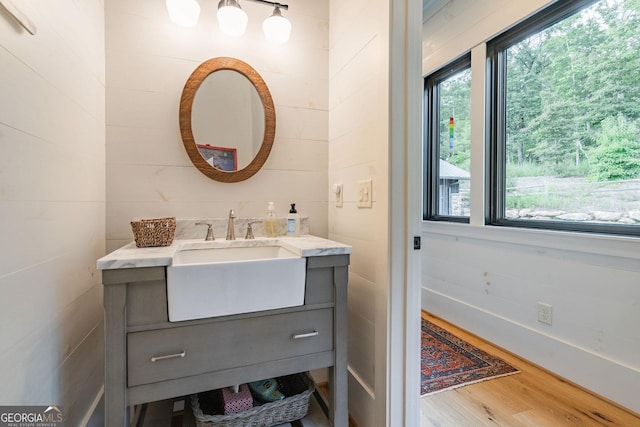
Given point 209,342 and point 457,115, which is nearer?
point 209,342

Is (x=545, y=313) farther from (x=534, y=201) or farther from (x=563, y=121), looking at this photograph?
(x=563, y=121)

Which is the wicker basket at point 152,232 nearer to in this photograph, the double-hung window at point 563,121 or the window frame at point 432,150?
the double-hung window at point 563,121

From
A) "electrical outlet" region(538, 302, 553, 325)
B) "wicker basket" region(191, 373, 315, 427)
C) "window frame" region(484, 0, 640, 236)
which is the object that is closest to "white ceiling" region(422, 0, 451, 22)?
"window frame" region(484, 0, 640, 236)

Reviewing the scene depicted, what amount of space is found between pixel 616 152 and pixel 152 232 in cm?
238

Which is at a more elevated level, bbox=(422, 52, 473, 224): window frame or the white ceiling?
the white ceiling

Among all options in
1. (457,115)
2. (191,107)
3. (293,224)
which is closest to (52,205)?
(191,107)

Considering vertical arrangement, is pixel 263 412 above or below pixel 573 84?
below

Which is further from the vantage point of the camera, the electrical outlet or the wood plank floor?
the electrical outlet

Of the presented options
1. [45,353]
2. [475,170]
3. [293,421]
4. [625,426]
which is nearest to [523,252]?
[475,170]

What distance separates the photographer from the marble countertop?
91cm

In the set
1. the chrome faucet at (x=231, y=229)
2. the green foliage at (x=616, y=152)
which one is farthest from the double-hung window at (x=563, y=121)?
the chrome faucet at (x=231, y=229)

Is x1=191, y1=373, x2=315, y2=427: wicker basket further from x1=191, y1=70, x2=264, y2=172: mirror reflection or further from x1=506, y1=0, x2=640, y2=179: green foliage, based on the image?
x1=506, y1=0, x2=640, y2=179: green foliage

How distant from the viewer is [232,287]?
1.01 m

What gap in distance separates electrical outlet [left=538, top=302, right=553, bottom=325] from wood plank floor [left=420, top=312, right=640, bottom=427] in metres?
0.31
